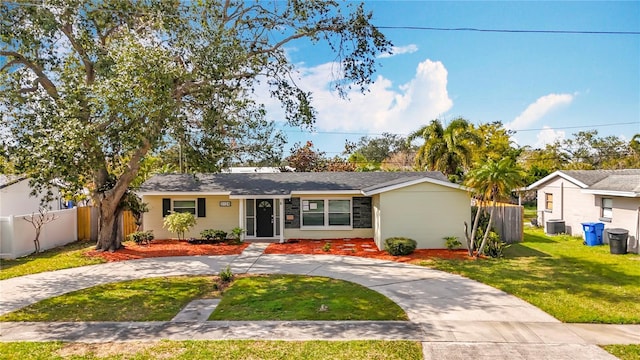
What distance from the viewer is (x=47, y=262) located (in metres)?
12.6

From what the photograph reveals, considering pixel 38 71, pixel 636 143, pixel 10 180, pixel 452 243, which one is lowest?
pixel 452 243

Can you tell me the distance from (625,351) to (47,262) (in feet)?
53.5

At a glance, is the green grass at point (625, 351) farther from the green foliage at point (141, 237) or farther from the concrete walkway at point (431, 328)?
the green foliage at point (141, 237)

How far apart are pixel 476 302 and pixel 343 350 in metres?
4.07

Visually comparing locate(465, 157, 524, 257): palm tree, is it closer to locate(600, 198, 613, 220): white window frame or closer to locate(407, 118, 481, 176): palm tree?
locate(600, 198, 613, 220): white window frame

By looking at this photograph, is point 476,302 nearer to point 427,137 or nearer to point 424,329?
point 424,329

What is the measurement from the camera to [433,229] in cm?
1449

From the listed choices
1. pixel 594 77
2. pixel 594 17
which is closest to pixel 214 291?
pixel 594 17

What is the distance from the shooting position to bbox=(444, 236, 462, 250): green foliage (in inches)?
559

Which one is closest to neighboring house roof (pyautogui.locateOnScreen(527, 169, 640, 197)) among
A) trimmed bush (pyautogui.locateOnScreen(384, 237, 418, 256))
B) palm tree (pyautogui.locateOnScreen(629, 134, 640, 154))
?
trimmed bush (pyautogui.locateOnScreen(384, 237, 418, 256))

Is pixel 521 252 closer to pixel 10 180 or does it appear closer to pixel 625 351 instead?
pixel 625 351

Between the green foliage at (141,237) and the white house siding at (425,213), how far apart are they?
10592 mm

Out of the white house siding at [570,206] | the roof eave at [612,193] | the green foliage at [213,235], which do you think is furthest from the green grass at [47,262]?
the white house siding at [570,206]

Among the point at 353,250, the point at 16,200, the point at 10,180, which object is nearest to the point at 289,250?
the point at 353,250
